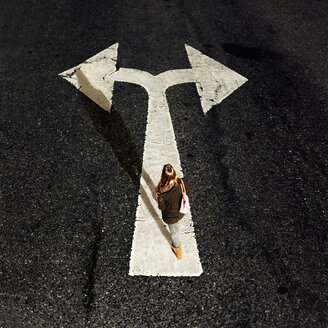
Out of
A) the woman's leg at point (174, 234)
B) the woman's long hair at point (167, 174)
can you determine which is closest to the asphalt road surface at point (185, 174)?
the woman's leg at point (174, 234)

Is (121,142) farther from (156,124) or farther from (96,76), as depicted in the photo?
(96,76)

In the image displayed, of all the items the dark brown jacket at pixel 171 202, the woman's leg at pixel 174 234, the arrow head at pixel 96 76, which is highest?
the dark brown jacket at pixel 171 202

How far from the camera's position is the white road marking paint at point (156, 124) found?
11.9 ft

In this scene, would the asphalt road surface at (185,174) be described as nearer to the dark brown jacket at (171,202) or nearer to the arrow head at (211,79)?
the arrow head at (211,79)

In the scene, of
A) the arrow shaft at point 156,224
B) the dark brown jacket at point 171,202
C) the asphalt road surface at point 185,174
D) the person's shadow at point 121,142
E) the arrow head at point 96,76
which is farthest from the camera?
the arrow head at point 96,76

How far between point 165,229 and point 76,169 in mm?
1482

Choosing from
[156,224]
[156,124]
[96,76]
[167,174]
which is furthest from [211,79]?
[167,174]

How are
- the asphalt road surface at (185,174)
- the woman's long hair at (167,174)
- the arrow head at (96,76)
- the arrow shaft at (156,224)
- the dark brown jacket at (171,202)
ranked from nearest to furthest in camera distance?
the woman's long hair at (167,174) → the dark brown jacket at (171,202) → the asphalt road surface at (185,174) → the arrow shaft at (156,224) → the arrow head at (96,76)

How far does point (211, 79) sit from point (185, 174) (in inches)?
87.9

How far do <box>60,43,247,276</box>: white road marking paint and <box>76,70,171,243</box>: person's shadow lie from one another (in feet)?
0.05

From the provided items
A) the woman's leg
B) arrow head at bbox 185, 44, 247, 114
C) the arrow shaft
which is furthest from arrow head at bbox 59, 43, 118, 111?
the woman's leg

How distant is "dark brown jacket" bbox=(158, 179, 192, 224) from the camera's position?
298 centimetres

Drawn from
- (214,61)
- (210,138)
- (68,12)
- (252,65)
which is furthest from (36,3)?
(210,138)

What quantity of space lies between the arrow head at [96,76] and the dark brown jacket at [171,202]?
2.64m
